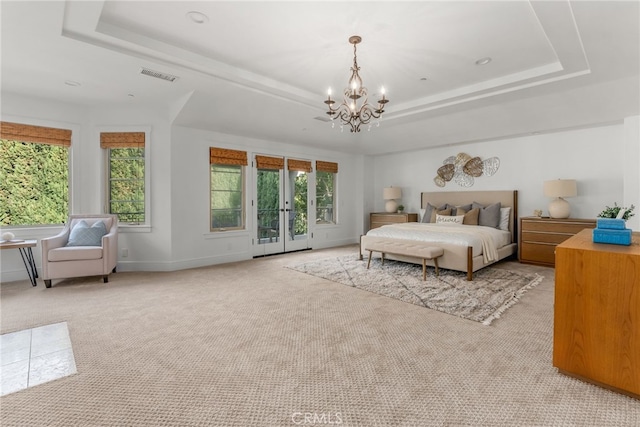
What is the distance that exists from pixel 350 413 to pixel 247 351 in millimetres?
979

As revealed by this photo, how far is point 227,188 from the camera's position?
229 inches

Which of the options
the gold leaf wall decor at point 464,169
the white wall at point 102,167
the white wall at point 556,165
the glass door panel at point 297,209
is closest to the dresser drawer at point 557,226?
the white wall at point 556,165

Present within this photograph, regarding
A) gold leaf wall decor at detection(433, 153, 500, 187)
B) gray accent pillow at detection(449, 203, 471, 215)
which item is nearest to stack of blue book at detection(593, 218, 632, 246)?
gray accent pillow at detection(449, 203, 471, 215)

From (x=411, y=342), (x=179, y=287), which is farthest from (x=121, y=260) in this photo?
(x=411, y=342)

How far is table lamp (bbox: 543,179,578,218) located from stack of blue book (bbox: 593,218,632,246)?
351cm

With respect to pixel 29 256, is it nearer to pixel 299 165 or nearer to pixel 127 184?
pixel 127 184

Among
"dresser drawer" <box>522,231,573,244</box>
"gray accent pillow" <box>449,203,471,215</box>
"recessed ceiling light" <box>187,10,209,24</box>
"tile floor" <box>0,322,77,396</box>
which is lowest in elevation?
"tile floor" <box>0,322,77,396</box>

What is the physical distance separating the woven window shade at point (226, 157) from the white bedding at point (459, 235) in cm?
287

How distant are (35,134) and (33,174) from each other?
23.3 inches

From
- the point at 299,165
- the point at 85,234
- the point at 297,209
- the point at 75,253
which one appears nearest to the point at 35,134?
the point at 85,234

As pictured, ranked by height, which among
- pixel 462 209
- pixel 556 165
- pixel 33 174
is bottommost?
pixel 462 209

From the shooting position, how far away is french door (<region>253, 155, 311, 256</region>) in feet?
20.4

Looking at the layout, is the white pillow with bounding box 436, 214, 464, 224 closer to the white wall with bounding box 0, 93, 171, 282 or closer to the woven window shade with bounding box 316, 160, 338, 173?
the woven window shade with bounding box 316, 160, 338, 173

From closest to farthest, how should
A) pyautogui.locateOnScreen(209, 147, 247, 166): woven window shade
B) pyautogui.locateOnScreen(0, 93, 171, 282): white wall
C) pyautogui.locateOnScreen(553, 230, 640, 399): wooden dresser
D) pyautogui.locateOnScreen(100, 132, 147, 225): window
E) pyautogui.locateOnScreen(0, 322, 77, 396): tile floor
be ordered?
1. pyautogui.locateOnScreen(553, 230, 640, 399): wooden dresser
2. pyautogui.locateOnScreen(0, 322, 77, 396): tile floor
3. pyautogui.locateOnScreen(0, 93, 171, 282): white wall
4. pyautogui.locateOnScreen(100, 132, 147, 225): window
5. pyautogui.locateOnScreen(209, 147, 247, 166): woven window shade
